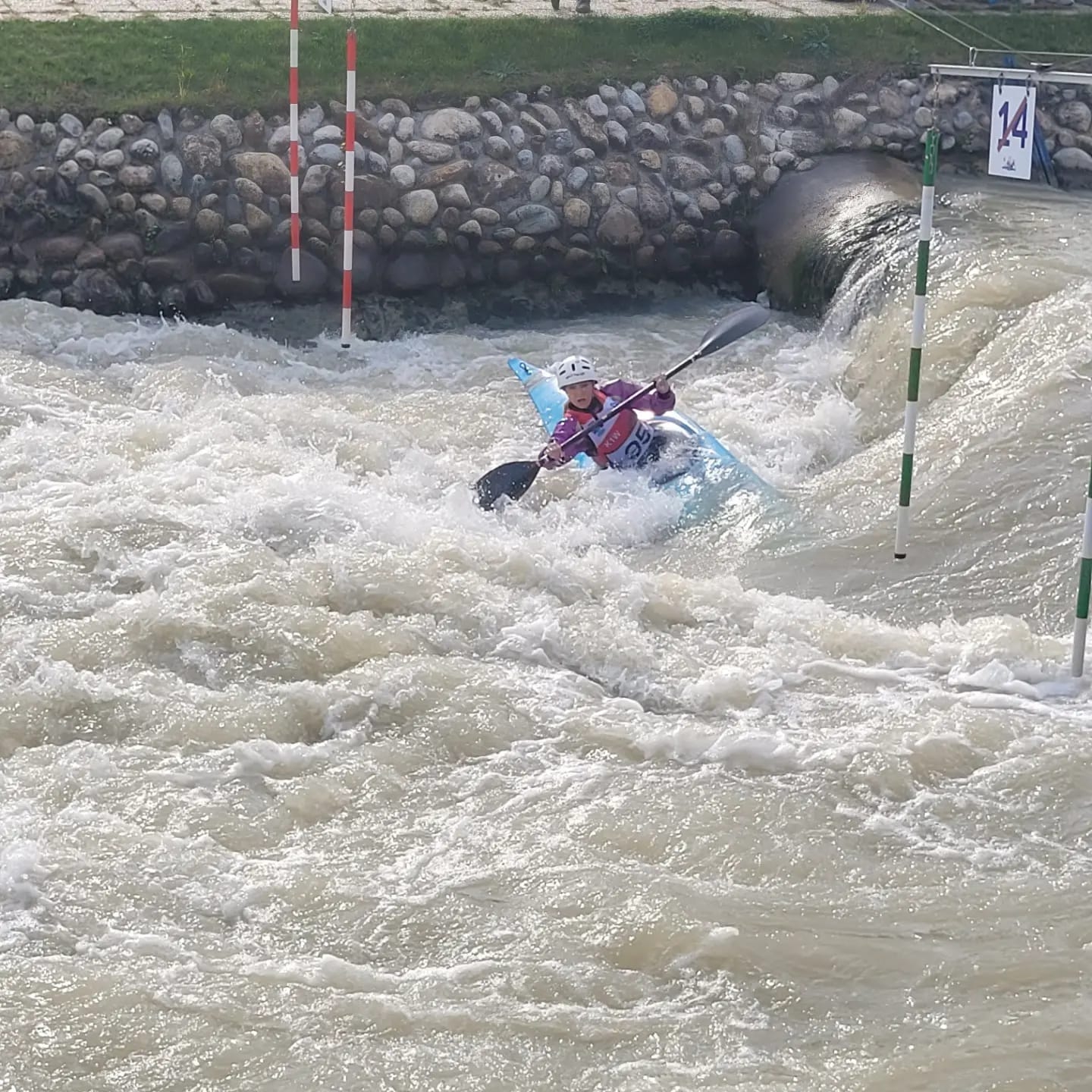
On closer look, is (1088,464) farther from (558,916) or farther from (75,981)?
(75,981)

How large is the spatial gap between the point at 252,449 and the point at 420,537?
3.98ft

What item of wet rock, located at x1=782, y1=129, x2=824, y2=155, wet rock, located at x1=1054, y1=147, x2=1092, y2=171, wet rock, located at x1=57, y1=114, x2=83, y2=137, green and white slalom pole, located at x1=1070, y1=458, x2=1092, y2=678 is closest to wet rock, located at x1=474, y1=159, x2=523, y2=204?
wet rock, located at x1=782, y1=129, x2=824, y2=155

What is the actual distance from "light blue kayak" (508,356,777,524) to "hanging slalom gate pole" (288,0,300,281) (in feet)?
7.26

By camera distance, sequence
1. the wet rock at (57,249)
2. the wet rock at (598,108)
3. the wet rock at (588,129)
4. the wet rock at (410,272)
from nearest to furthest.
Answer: the wet rock at (57,249), the wet rock at (410,272), the wet rock at (588,129), the wet rock at (598,108)

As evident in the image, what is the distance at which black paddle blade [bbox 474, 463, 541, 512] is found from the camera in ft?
19.9

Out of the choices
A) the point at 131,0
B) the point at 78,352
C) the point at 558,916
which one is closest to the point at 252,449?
the point at 78,352

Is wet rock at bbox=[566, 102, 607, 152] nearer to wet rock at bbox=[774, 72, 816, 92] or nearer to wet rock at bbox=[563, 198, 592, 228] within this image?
wet rock at bbox=[563, 198, 592, 228]

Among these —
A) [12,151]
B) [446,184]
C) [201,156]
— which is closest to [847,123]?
[446,184]

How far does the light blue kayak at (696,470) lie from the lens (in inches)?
237

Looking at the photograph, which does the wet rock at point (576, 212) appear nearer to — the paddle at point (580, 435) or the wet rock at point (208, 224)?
the wet rock at point (208, 224)

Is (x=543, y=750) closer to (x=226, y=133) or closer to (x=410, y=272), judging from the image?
(x=410, y=272)

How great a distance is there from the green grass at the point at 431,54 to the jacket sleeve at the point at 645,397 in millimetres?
3230

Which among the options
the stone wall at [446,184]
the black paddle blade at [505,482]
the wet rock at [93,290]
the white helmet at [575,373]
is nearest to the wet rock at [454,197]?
the stone wall at [446,184]

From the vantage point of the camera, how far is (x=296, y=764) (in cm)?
418
